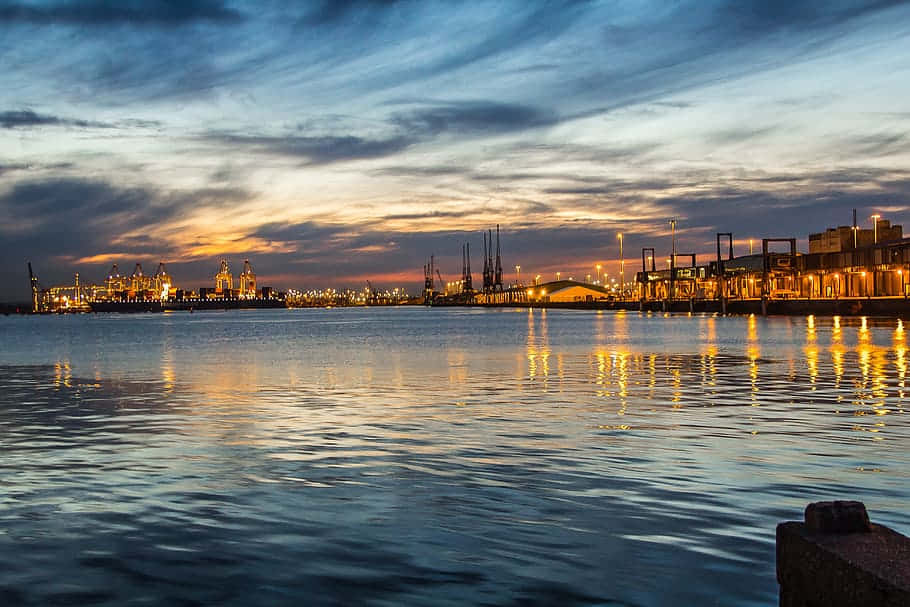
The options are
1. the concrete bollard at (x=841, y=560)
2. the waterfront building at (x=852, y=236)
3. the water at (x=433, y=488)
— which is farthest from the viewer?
the waterfront building at (x=852, y=236)

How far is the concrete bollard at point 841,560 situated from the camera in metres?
4.83

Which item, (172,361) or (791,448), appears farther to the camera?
(172,361)

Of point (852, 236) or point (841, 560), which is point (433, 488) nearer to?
point (841, 560)

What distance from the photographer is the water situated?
8797mm

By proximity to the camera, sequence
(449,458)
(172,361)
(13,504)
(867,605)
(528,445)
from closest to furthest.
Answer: (867,605)
(13,504)
(449,458)
(528,445)
(172,361)

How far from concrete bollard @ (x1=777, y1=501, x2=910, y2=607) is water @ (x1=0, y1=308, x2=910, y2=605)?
251 centimetres

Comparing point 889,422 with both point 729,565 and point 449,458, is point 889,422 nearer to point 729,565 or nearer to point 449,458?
point 449,458

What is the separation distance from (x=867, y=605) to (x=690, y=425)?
1566 centimetres

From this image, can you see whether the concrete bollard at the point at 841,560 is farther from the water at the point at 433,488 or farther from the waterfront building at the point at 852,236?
the waterfront building at the point at 852,236

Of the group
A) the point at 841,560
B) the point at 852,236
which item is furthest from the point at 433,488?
the point at 852,236

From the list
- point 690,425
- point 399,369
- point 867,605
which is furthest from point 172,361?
point 867,605

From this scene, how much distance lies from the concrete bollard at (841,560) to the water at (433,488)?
2.51 m

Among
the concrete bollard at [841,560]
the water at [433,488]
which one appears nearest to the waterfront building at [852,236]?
the water at [433,488]

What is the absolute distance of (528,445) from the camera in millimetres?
17547
